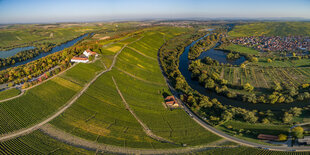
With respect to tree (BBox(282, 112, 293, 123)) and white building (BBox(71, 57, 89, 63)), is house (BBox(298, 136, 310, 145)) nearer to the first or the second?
tree (BBox(282, 112, 293, 123))

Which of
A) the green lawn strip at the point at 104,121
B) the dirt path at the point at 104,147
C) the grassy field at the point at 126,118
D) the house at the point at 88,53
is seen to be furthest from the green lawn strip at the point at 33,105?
the house at the point at 88,53

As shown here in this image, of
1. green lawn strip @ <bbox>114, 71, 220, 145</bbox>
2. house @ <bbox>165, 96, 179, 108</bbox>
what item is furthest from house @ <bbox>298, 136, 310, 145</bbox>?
house @ <bbox>165, 96, 179, 108</bbox>

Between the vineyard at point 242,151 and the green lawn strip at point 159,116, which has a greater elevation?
the green lawn strip at point 159,116

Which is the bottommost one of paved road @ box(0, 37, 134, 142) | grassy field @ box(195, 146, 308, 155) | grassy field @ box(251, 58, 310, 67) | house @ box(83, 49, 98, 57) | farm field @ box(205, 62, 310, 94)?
grassy field @ box(195, 146, 308, 155)

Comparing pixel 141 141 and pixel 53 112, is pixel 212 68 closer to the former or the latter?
pixel 141 141

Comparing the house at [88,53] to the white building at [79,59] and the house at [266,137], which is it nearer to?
the white building at [79,59]

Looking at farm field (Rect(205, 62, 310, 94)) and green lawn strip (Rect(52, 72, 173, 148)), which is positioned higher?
farm field (Rect(205, 62, 310, 94))

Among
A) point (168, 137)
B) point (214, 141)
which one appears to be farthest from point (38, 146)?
point (214, 141)
